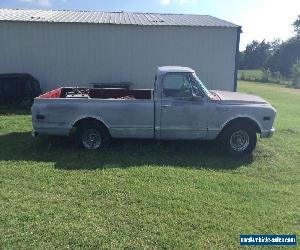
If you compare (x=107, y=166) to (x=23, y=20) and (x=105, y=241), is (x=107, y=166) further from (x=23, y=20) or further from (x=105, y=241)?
(x=23, y=20)

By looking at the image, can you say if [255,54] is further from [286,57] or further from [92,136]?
[92,136]

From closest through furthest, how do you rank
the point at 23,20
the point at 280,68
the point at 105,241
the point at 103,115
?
the point at 105,241, the point at 103,115, the point at 23,20, the point at 280,68

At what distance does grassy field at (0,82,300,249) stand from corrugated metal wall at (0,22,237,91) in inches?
242

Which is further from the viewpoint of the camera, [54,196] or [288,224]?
[54,196]

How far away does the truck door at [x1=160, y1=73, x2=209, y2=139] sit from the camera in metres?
7.95

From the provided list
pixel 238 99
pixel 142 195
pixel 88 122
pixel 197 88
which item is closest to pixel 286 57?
pixel 238 99

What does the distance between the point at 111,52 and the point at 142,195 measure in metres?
9.61

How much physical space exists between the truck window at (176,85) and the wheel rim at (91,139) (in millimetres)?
1838

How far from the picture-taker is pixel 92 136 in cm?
828

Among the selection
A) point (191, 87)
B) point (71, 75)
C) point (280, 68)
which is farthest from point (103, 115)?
point (280, 68)

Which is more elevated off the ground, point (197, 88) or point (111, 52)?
point (111, 52)

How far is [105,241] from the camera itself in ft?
15.1

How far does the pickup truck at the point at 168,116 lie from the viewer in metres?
7.96

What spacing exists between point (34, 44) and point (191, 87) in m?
8.69
